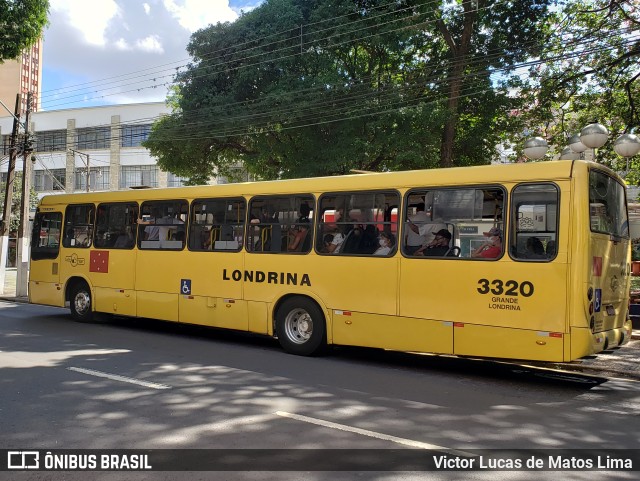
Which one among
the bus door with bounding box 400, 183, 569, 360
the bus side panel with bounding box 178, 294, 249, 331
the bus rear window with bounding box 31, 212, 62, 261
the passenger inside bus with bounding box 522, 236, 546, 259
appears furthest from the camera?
the bus rear window with bounding box 31, 212, 62, 261

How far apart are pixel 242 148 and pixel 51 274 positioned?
1115 centimetres

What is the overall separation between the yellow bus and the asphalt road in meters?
0.72

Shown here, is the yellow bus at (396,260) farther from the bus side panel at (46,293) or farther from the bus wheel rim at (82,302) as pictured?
the bus side panel at (46,293)

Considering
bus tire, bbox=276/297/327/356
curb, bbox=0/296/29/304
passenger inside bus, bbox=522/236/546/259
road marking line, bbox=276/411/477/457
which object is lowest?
road marking line, bbox=276/411/477/457

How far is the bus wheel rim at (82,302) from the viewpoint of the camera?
13.7 metres

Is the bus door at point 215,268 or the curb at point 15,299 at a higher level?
the bus door at point 215,268

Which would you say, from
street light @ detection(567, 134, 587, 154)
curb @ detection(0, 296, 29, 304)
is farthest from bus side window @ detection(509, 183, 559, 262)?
curb @ detection(0, 296, 29, 304)

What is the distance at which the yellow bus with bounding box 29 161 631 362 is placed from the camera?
24.7ft

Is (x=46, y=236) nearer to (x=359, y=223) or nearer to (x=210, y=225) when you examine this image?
(x=210, y=225)

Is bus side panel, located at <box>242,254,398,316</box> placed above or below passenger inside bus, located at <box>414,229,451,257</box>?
below

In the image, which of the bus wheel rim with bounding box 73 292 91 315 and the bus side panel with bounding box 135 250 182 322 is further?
the bus wheel rim with bounding box 73 292 91 315

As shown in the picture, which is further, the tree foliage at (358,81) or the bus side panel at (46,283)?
the tree foliage at (358,81)

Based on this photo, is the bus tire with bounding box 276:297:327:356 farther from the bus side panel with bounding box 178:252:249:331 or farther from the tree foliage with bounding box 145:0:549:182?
the tree foliage with bounding box 145:0:549:182

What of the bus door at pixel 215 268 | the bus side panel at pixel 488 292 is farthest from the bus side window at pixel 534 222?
the bus door at pixel 215 268
